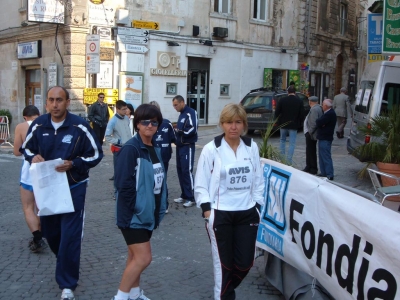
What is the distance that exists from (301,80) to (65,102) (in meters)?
23.7

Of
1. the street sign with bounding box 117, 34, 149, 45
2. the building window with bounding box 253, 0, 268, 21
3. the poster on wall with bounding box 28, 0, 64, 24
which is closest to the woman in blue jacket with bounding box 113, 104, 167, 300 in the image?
the poster on wall with bounding box 28, 0, 64, 24

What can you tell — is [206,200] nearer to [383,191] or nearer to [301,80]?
[383,191]

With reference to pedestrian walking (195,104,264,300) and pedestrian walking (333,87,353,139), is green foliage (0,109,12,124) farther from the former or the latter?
pedestrian walking (195,104,264,300)

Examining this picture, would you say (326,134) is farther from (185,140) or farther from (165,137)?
(165,137)

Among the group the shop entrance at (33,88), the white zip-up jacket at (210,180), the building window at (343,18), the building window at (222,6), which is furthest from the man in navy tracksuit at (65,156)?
the building window at (343,18)

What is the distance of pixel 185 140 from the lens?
A: 8.56m

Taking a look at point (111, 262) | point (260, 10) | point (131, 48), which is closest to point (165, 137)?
point (111, 262)

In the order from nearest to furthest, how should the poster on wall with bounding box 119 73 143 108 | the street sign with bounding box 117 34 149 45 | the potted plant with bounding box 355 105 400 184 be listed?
the potted plant with bounding box 355 105 400 184 < the street sign with bounding box 117 34 149 45 < the poster on wall with bounding box 119 73 143 108

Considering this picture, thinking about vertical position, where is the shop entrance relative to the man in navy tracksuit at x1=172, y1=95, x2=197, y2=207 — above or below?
above

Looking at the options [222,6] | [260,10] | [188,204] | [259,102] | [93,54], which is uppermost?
[260,10]

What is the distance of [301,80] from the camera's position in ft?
89.9

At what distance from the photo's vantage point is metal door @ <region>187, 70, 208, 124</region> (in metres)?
22.5

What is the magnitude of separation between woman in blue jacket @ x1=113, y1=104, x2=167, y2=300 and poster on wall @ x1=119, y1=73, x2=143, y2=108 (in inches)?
615

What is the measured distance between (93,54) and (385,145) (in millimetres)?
11470
